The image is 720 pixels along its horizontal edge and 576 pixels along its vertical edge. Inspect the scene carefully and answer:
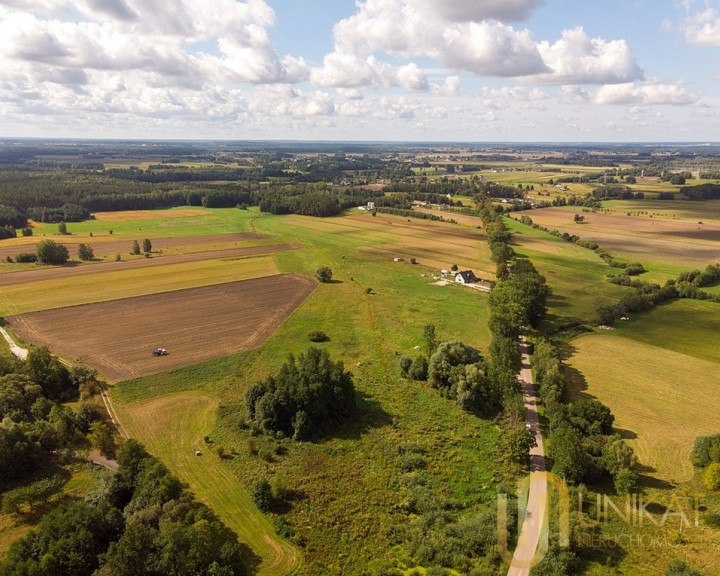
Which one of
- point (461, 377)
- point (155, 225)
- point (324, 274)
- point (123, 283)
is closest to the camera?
point (461, 377)

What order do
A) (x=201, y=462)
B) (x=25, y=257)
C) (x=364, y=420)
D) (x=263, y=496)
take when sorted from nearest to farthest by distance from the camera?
(x=263, y=496)
(x=201, y=462)
(x=364, y=420)
(x=25, y=257)

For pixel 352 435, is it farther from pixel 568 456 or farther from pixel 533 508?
pixel 568 456

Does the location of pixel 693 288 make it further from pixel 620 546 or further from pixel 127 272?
pixel 127 272

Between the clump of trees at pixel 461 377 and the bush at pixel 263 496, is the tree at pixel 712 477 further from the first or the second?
the bush at pixel 263 496

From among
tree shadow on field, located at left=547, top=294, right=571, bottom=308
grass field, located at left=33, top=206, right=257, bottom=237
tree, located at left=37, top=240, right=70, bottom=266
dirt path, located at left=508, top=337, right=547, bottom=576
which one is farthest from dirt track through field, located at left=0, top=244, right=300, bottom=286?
dirt path, located at left=508, top=337, right=547, bottom=576

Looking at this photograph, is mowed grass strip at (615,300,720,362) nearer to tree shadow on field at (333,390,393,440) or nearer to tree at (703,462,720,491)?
tree at (703,462,720,491)

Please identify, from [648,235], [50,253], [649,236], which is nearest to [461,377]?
[50,253]

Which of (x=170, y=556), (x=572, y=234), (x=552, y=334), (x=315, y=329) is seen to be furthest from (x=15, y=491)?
(x=572, y=234)
